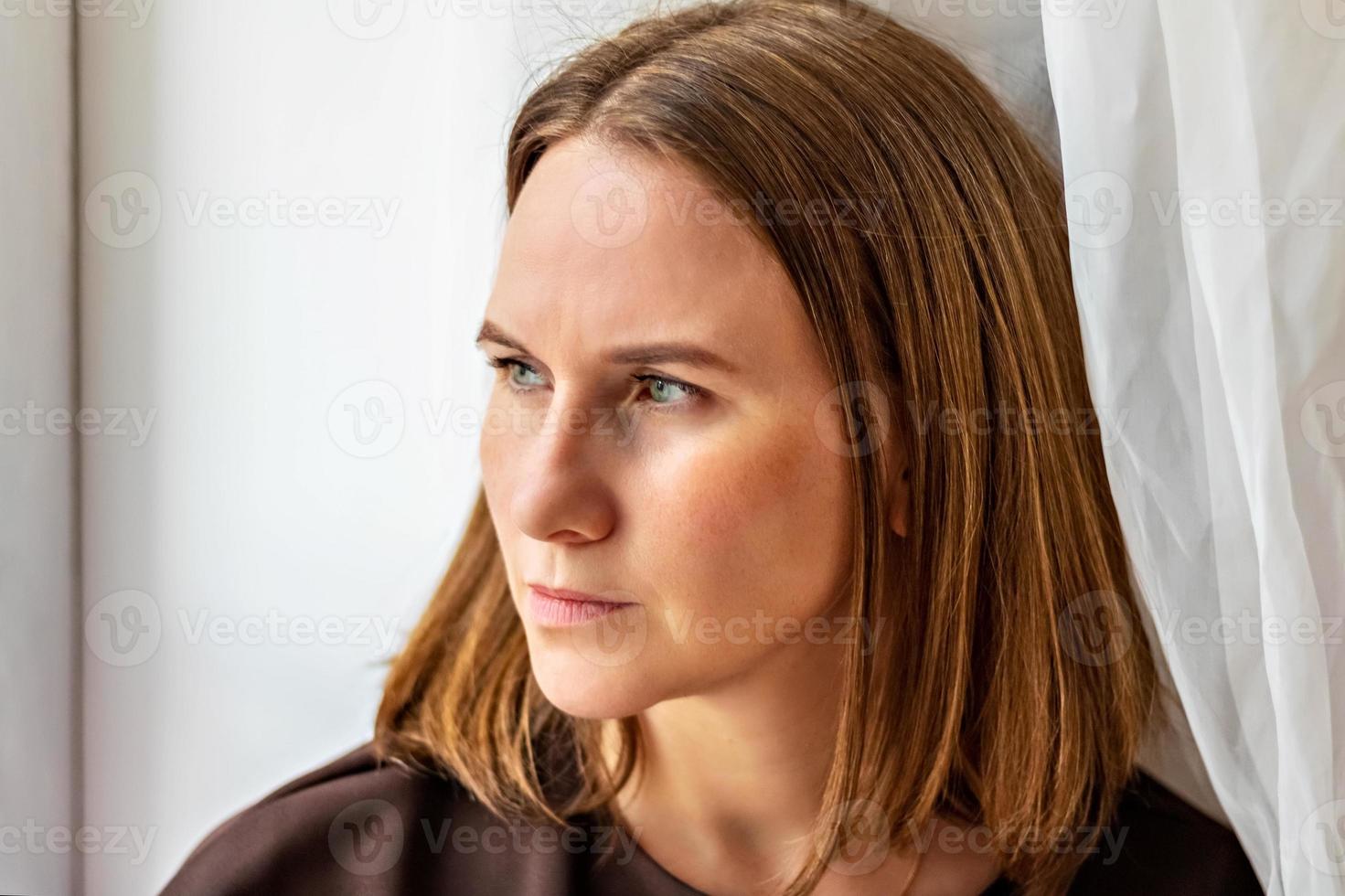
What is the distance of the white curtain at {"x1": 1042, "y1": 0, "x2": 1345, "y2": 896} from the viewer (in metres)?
0.93

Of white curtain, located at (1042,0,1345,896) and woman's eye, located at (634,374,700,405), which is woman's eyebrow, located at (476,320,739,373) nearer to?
woman's eye, located at (634,374,700,405)

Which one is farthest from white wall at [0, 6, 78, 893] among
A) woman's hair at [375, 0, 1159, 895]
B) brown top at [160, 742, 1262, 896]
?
woman's hair at [375, 0, 1159, 895]

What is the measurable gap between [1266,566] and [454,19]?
972 mm

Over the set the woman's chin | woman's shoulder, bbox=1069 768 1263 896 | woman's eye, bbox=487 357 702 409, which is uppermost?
woman's eye, bbox=487 357 702 409

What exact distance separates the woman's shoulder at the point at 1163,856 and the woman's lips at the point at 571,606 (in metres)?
0.59

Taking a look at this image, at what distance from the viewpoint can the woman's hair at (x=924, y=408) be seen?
111 centimetres

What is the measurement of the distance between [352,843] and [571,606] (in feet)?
1.24

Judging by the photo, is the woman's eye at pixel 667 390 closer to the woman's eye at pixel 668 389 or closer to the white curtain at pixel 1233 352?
the woman's eye at pixel 668 389

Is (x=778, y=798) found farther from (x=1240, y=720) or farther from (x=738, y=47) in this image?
(x=738, y=47)

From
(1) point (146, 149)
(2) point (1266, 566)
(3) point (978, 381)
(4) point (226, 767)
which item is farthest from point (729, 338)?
(4) point (226, 767)

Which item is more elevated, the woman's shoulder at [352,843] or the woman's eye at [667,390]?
the woman's eye at [667,390]

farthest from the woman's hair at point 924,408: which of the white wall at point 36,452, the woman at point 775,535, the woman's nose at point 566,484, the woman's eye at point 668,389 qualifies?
the white wall at point 36,452

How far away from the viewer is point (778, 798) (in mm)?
1261

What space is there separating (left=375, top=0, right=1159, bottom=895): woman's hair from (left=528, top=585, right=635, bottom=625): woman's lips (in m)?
0.24
